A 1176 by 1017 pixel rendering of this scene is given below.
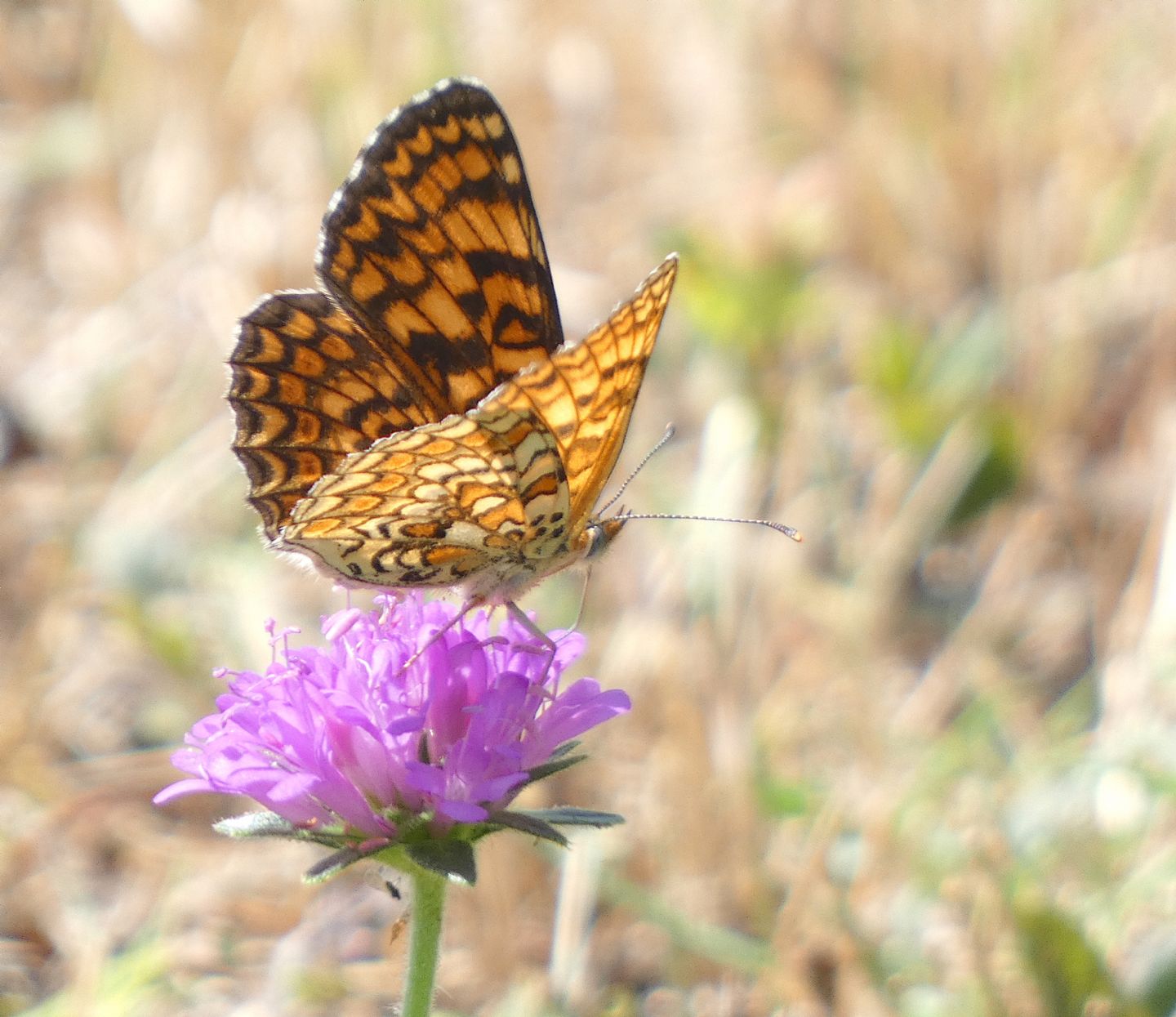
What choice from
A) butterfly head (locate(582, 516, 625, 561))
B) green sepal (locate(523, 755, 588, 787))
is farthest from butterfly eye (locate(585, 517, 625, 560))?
green sepal (locate(523, 755, 588, 787))

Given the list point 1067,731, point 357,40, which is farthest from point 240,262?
point 1067,731

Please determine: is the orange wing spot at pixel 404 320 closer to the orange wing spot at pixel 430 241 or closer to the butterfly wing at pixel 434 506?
the orange wing spot at pixel 430 241

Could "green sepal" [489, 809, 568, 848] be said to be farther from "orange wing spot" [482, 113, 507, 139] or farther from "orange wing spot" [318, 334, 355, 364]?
"orange wing spot" [482, 113, 507, 139]

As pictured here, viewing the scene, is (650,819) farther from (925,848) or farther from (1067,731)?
(1067,731)

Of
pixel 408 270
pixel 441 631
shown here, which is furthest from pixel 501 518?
pixel 408 270

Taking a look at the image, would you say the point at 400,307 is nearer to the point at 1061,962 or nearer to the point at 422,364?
the point at 422,364
